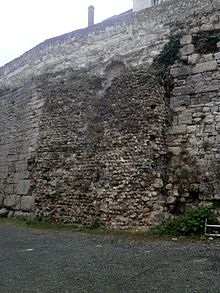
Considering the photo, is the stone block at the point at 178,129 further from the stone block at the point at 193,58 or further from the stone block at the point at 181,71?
the stone block at the point at 193,58

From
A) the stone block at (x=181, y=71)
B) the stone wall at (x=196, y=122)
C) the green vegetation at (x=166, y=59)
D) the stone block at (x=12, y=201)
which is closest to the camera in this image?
the stone wall at (x=196, y=122)

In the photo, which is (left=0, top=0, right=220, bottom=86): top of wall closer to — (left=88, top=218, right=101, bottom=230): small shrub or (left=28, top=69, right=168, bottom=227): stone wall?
(left=28, top=69, right=168, bottom=227): stone wall

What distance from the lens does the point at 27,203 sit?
40.6 ft

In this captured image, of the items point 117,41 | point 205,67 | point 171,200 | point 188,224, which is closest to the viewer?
point 188,224

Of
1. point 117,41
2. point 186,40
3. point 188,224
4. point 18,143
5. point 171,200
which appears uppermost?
point 117,41

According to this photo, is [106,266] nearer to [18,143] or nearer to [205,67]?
[205,67]

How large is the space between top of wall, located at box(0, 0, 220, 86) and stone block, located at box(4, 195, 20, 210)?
15.1ft

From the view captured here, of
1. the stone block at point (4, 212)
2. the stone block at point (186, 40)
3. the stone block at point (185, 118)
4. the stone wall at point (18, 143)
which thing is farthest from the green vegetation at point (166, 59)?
the stone block at point (4, 212)

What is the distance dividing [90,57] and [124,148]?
4460 millimetres

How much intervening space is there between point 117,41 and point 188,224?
631 centimetres

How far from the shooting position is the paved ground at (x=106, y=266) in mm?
5305

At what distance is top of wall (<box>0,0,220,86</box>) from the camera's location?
36.0 feet

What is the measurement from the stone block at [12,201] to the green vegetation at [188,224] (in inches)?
216

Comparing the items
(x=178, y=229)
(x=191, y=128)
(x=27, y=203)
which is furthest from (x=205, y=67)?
(x=27, y=203)
